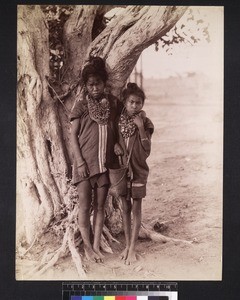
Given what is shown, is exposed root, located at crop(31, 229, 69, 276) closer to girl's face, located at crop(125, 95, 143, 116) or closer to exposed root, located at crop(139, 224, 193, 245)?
exposed root, located at crop(139, 224, 193, 245)

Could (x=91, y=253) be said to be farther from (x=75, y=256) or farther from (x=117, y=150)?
(x=117, y=150)

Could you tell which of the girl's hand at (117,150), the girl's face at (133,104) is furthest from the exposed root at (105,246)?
the girl's face at (133,104)

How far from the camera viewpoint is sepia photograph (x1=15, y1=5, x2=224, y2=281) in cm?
173

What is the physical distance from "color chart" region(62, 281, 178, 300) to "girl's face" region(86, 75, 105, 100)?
571 mm

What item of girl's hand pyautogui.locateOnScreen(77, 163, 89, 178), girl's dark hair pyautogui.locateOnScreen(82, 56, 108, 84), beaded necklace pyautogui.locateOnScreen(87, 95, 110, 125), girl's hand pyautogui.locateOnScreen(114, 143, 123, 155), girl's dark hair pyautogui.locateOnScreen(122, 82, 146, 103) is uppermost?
girl's dark hair pyautogui.locateOnScreen(82, 56, 108, 84)

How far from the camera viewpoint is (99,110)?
173cm

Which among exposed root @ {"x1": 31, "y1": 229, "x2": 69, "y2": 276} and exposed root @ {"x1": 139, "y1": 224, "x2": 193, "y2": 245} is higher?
exposed root @ {"x1": 139, "y1": 224, "x2": 193, "y2": 245}

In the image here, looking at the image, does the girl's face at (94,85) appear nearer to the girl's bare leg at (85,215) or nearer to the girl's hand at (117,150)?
the girl's hand at (117,150)

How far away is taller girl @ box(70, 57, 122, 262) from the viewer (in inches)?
68.0

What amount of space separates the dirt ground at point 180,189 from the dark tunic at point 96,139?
0.36 ft

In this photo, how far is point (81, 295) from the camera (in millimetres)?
1746

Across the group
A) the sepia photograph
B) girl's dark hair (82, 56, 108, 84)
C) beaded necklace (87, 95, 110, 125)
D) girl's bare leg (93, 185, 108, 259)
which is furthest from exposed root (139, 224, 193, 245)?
girl's dark hair (82, 56, 108, 84)

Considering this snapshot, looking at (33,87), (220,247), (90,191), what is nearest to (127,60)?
(33,87)

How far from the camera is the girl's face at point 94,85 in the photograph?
1729 millimetres
